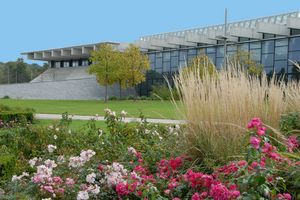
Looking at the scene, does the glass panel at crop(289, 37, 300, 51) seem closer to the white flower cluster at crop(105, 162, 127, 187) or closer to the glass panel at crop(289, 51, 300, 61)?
the glass panel at crop(289, 51, 300, 61)


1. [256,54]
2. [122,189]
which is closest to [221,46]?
[256,54]

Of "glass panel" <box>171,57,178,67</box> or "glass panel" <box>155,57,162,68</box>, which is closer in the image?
"glass panel" <box>171,57,178,67</box>

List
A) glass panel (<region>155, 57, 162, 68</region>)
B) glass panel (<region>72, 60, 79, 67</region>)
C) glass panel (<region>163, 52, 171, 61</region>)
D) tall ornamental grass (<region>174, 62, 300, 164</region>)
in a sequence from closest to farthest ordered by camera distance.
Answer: tall ornamental grass (<region>174, 62, 300, 164</region>), glass panel (<region>163, 52, 171, 61</region>), glass panel (<region>155, 57, 162, 68</region>), glass panel (<region>72, 60, 79, 67</region>)

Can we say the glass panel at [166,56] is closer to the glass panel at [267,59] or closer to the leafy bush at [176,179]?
the glass panel at [267,59]

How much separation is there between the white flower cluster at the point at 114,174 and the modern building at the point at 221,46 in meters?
17.9

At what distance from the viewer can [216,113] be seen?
3.75 m

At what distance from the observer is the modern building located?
93.8 ft

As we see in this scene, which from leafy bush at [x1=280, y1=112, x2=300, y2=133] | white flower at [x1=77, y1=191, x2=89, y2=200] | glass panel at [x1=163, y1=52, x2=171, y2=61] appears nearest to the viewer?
white flower at [x1=77, y1=191, x2=89, y2=200]

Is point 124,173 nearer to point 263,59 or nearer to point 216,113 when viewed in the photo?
point 216,113

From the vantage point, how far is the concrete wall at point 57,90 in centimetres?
3997

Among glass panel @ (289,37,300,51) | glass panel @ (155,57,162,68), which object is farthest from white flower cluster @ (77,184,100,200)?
glass panel @ (155,57,162,68)

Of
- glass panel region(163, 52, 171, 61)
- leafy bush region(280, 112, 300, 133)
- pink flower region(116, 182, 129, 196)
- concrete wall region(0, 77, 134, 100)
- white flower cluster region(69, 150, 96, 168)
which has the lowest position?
concrete wall region(0, 77, 134, 100)

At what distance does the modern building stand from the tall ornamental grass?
55.0 ft

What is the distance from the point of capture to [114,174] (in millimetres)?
3266
